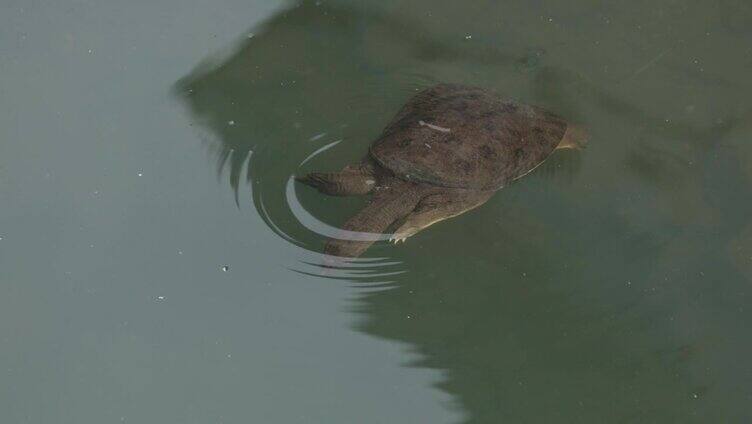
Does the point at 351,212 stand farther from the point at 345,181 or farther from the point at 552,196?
the point at 552,196

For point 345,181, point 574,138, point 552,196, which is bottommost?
point 552,196

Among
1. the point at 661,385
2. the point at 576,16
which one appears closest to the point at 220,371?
the point at 661,385

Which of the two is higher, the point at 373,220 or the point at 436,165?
the point at 436,165

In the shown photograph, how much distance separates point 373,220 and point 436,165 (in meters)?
0.27

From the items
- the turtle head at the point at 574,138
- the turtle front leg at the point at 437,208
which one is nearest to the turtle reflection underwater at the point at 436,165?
the turtle front leg at the point at 437,208

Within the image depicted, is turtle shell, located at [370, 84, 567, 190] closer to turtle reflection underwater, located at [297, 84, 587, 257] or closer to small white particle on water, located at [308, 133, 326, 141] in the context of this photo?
turtle reflection underwater, located at [297, 84, 587, 257]

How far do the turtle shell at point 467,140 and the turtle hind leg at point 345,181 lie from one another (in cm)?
7

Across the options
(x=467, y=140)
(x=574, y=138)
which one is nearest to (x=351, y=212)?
(x=467, y=140)

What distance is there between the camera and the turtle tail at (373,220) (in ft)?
9.43

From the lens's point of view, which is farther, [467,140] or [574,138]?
[574,138]

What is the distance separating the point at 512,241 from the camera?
3078mm

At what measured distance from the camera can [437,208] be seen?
9.70ft

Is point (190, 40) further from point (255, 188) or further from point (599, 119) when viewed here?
point (599, 119)

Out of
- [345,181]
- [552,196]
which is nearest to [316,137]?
[345,181]
